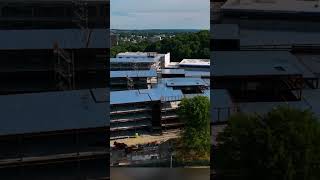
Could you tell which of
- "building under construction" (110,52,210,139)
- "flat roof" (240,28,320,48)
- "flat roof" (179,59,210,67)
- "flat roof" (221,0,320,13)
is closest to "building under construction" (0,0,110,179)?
"flat roof" (221,0,320,13)

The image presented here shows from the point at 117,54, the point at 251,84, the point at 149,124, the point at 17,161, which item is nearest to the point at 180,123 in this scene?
the point at 149,124

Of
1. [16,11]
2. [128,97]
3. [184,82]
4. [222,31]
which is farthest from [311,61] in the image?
[184,82]

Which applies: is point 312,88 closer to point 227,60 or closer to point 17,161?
point 227,60

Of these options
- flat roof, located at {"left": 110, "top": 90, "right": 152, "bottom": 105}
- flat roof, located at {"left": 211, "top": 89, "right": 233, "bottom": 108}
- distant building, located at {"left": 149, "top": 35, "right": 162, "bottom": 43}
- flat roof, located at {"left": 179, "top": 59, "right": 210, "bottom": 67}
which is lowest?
flat roof, located at {"left": 110, "top": 90, "right": 152, "bottom": 105}

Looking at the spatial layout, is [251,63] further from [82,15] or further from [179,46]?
[179,46]

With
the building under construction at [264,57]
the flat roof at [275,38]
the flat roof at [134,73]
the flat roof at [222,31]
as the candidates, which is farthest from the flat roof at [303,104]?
the flat roof at [134,73]

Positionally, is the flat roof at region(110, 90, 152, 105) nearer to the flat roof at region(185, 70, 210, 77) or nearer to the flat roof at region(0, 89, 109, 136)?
the flat roof at region(185, 70, 210, 77)

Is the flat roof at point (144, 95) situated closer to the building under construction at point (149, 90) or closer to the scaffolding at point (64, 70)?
the building under construction at point (149, 90)
